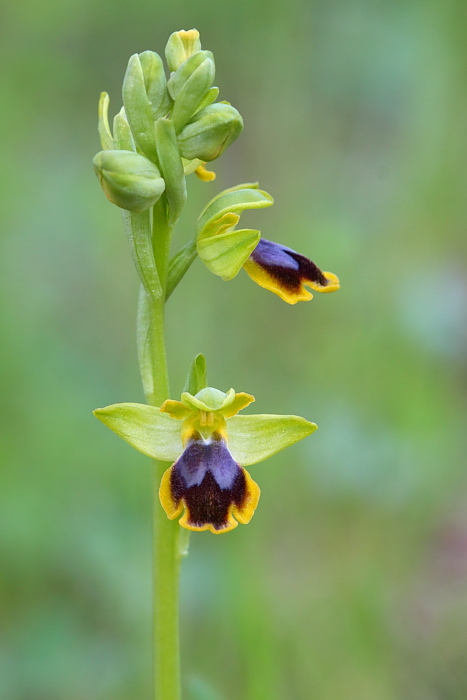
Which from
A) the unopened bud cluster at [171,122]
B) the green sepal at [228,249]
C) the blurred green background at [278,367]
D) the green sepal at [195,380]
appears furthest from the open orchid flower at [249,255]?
the blurred green background at [278,367]

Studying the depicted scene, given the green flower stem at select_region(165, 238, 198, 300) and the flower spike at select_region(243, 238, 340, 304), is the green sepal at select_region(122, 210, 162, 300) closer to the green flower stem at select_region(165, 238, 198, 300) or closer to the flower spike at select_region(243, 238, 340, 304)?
the green flower stem at select_region(165, 238, 198, 300)

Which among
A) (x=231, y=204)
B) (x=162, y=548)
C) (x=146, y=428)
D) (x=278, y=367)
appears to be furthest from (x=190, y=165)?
(x=278, y=367)

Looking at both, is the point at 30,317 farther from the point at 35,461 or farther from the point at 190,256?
the point at 190,256

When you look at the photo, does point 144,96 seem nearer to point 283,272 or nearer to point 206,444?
point 283,272

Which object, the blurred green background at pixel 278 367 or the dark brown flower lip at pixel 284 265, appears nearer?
the dark brown flower lip at pixel 284 265

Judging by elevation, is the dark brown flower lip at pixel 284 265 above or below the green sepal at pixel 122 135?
below

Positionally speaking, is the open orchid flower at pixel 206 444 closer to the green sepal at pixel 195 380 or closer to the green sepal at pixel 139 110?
the green sepal at pixel 195 380
